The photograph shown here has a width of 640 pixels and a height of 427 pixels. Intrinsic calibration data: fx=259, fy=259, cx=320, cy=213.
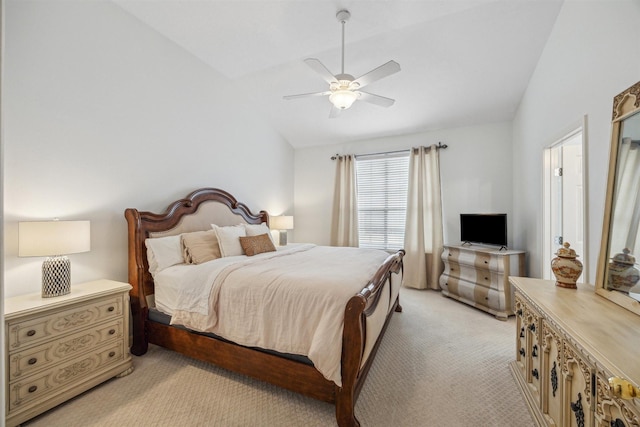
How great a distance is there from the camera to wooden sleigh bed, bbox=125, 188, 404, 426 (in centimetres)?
155

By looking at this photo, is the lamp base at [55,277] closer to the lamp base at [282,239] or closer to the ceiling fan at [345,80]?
the ceiling fan at [345,80]

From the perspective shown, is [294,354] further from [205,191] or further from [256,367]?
[205,191]

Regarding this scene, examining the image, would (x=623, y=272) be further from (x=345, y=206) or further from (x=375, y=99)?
(x=345, y=206)

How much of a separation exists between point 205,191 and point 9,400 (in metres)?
2.37

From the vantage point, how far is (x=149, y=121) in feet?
9.32

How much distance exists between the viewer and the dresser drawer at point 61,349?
5.24 feet

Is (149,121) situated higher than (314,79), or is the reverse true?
(314,79)

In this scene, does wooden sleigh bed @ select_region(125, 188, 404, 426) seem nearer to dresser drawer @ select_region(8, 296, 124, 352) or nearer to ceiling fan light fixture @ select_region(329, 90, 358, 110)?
dresser drawer @ select_region(8, 296, 124, 352)

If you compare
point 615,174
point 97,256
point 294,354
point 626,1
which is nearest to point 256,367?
point 294,354

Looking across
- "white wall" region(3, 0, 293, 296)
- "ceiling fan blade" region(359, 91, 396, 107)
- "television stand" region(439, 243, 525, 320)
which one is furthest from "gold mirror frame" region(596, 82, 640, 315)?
"white wall" region(3, 0, 293, 296)

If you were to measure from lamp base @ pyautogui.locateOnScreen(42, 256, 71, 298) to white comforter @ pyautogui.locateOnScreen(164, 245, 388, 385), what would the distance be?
785mm

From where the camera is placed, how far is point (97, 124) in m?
2.42

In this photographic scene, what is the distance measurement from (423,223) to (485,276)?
4.16ft

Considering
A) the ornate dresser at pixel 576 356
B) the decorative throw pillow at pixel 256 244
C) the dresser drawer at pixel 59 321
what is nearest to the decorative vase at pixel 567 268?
the ornate dresser at pixel 576 356
